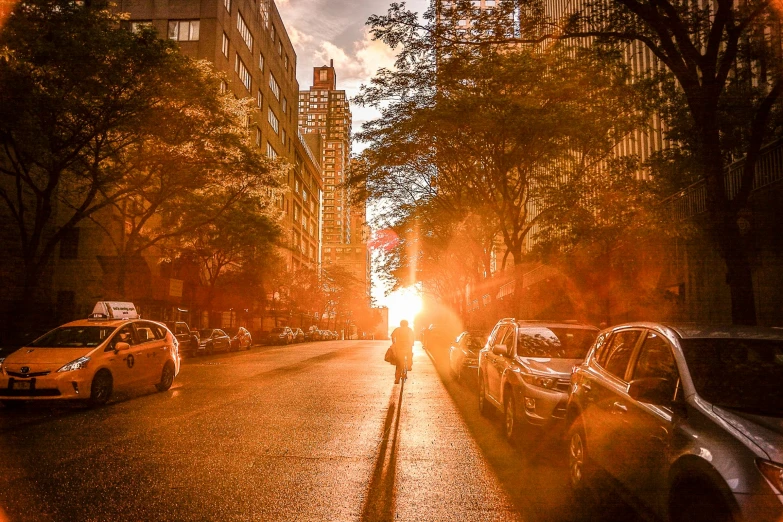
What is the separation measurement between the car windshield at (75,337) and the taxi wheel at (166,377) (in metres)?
1.92

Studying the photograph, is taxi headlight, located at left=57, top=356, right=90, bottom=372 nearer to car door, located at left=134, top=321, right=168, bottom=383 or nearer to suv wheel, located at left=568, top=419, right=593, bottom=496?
car door, located at left=134, top=321, right=168, bottom=383

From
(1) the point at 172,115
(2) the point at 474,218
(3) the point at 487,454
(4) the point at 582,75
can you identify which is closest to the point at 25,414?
(3) the point at 487,454

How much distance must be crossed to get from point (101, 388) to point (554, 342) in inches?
302

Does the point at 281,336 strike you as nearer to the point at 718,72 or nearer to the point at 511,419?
the point at 511,419

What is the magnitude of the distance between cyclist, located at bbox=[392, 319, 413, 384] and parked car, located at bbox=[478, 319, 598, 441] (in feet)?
10.1

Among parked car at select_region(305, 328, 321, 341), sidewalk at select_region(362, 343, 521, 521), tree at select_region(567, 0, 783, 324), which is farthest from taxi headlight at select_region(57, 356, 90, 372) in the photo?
parked car at select_region(305, 328, 321, 341)

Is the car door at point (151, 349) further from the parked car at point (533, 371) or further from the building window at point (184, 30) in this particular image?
the building window at point (184, 30)

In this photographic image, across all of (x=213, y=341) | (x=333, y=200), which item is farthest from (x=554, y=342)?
(x=333, y=200)

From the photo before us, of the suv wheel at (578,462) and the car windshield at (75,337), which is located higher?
the car windshield at (75,337)

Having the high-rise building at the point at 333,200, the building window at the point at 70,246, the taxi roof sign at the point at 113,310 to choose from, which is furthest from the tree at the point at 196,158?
the high-rise building at the point at 333,200

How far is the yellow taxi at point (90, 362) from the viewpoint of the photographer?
33.4ft

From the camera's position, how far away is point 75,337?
11.8 meters

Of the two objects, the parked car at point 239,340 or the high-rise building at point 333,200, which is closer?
the parked car at point 239,340

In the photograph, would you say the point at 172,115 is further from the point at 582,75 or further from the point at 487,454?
the point at 487,454
